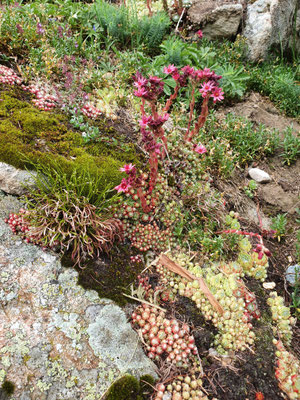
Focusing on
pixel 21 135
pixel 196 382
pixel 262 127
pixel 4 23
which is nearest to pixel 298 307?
pixel 196 382

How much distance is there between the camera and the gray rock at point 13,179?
10.5 ft

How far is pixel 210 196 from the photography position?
4043mm

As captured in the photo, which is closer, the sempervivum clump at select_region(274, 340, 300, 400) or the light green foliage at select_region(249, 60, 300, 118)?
the sempervivum clump at select_region(274, 340, 300, 400)

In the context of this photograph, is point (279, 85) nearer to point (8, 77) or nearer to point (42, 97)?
point (42, 97)

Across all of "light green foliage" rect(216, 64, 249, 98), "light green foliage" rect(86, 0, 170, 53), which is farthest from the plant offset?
"light green foliage" rect(86, 0, 170, 53)

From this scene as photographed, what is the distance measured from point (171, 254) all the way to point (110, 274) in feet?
2.62

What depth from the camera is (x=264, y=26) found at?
6.48 meters

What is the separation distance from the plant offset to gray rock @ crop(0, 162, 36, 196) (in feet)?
0.29

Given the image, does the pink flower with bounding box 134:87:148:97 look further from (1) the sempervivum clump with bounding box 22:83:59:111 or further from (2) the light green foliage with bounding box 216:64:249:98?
(2) the light green foliage with bounding box 216:64:249:98

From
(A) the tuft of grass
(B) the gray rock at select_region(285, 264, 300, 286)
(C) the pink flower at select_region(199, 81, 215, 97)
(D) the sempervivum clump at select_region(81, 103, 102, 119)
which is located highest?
(C) the pink flower at select_region(199, 81, 215, 97)

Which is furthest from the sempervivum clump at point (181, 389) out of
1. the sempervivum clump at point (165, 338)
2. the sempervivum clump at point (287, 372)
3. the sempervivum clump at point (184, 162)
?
the sempervivum clump at point (184, 162)

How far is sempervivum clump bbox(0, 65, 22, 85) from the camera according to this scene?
13.6 ft

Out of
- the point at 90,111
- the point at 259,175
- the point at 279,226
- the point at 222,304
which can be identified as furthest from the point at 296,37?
the point at 222,304

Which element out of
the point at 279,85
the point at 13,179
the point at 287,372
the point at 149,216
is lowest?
the point at 287,372
